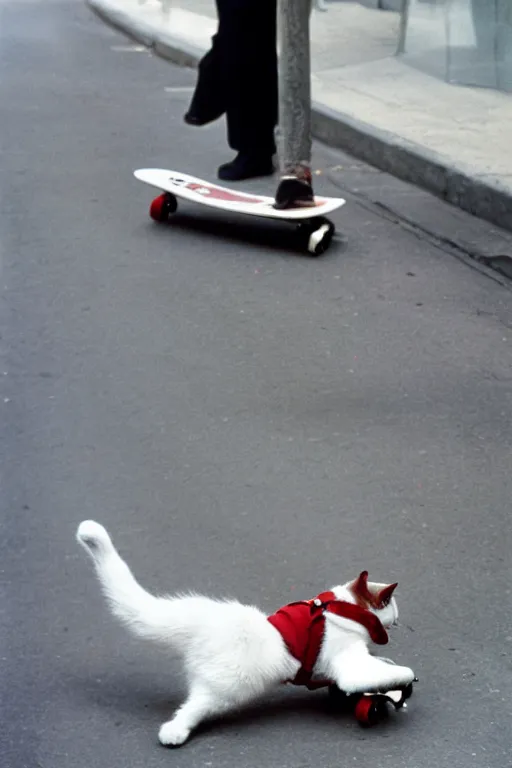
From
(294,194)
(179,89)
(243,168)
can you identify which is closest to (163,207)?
(294,194)

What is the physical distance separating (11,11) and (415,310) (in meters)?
11.6

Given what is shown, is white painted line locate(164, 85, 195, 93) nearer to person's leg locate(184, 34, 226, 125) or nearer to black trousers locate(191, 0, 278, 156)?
person's leg locate(184, 34, 226, 125)

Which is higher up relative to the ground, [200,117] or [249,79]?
[249,79]

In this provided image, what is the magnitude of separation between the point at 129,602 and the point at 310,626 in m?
0.35

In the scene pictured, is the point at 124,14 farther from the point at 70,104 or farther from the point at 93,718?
the point at 93,718

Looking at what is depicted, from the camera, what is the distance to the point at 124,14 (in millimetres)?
14141

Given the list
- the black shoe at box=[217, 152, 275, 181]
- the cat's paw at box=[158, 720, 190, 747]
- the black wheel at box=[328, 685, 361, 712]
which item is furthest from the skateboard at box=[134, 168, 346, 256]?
the cat's paw at box=[158, 720, 190, 747]

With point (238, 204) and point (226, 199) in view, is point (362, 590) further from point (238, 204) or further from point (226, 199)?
point (226, 199)

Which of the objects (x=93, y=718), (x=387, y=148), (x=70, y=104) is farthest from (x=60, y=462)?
(x=70, y=104)

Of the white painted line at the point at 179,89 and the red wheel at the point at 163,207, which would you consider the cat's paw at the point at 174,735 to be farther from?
the white painted line at the point at 179,89

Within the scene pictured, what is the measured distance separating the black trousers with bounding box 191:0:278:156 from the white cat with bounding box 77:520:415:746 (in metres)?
4.65

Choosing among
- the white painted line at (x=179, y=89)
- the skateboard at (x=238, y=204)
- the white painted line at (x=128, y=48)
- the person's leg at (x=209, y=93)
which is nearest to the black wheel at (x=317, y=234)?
the skateboard at (x=238, y=204)

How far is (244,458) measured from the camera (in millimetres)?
3861

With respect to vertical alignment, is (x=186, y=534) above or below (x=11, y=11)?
above
